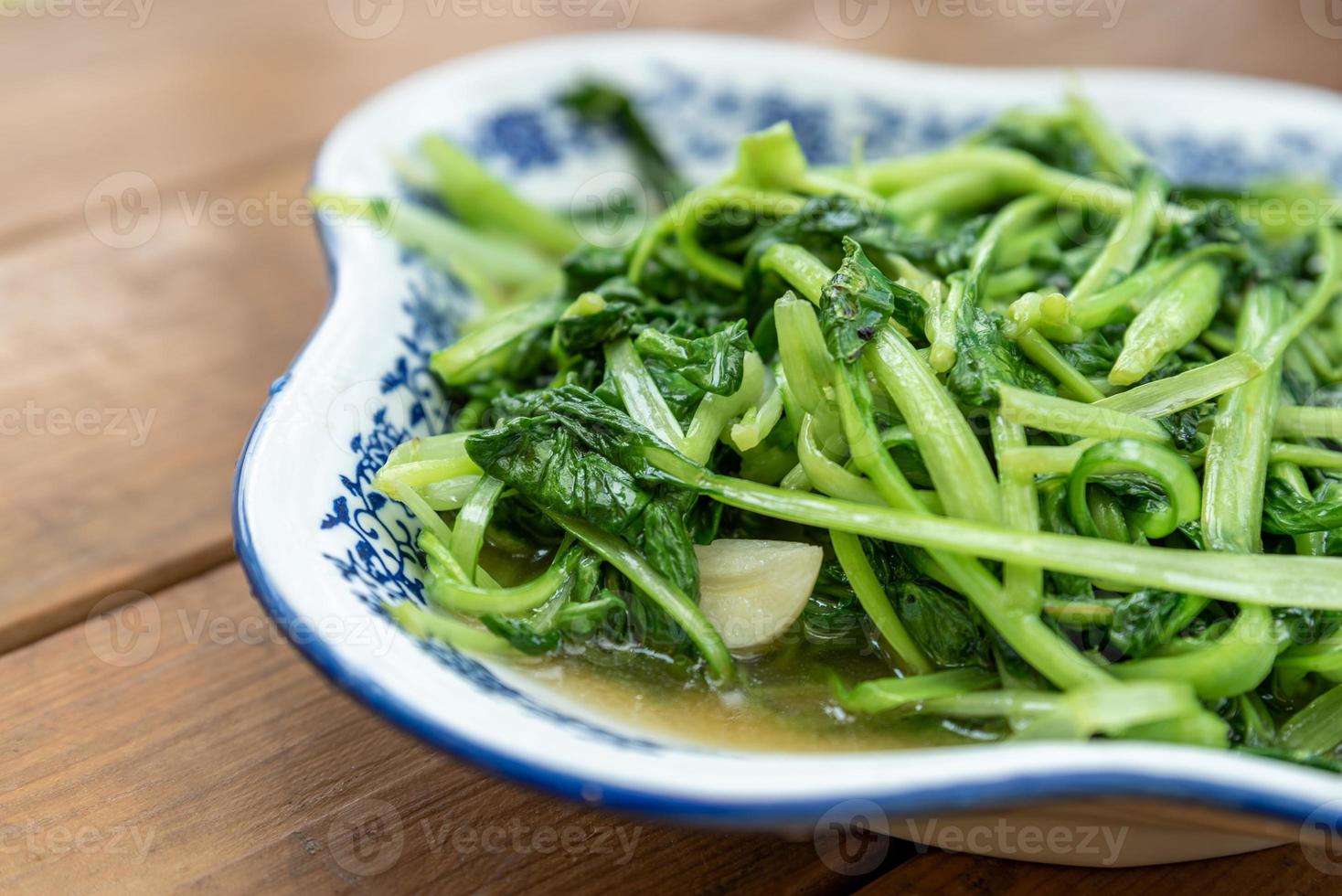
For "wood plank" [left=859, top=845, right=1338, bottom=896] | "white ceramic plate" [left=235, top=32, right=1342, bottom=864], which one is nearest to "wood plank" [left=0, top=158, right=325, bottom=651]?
"white ceramic plate" [left=235, top=32, right=1342, bottom=864]

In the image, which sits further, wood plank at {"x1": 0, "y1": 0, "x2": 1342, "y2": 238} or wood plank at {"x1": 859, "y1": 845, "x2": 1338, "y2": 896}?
wood plank at {"x1": 0, "y1": 0, "x2": 1342, "y2": 238}

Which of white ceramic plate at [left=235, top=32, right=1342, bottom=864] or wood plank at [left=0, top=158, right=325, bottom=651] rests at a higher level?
white ceramic plate at [left=235, top=32, right=1342, bottom=864]

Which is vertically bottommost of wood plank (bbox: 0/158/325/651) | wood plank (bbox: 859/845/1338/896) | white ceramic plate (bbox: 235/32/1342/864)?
wood plank (bbox: 0/158/325/651)

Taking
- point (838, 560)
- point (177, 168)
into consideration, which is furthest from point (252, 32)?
point (838, 560)

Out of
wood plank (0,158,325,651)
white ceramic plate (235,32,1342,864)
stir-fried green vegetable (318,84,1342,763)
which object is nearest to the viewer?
white ceramic plate (235,32,1342,864)

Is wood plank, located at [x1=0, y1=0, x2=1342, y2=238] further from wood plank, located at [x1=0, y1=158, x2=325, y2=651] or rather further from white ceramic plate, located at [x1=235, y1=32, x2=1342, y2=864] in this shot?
white ceramic plate, located at [x1=235, y1=32, x2=1342, y2=864]

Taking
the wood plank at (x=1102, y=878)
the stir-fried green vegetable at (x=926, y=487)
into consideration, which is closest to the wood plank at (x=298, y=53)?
the stir-fried green vegetable at (x=926, y=487)
